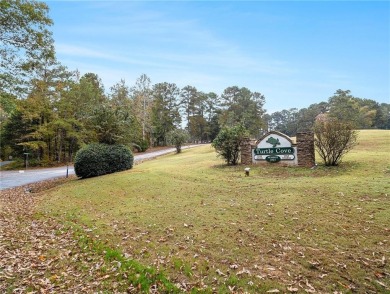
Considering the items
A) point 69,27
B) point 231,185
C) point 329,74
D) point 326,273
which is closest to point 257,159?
point 231,185

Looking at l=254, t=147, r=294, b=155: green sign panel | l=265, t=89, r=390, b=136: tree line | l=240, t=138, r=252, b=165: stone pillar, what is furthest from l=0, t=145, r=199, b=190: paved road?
l=265, t=89, r=390, b=136: tree line

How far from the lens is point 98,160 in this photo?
42.1ft

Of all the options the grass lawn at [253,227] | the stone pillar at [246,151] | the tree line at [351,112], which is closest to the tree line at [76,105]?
the tree line at [351,112]

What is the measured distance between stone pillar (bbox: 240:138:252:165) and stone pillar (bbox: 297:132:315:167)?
231 cm

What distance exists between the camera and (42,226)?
6.25m

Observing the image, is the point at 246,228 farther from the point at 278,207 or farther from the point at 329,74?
the point at 329,74

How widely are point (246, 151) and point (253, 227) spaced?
25.1 feet

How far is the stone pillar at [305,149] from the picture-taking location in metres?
11.0

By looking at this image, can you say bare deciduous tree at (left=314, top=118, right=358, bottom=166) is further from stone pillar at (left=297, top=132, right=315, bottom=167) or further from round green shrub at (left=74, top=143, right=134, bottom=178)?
round green shrub at (left=74, top=143, right=134, bottom=178)

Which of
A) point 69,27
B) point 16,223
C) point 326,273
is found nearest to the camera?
point 326,273

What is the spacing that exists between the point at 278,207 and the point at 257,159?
6.29 metres

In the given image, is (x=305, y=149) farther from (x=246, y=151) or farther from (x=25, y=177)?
(x=25, y=177)

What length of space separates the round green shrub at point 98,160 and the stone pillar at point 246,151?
6.52 m

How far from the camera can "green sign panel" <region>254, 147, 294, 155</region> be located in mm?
11477
